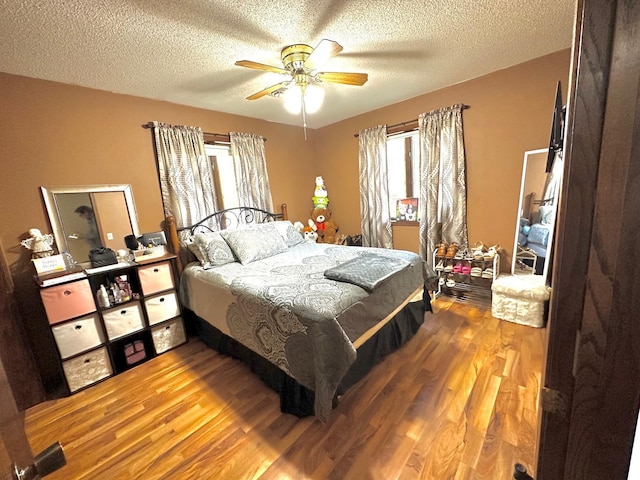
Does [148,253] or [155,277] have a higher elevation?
[148,253]

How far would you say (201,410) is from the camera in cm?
171

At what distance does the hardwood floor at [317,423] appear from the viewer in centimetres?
132

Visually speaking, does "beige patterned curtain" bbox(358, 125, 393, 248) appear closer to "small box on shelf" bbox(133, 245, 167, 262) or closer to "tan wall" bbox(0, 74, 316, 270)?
"tan wall" bbox(0, 74, 316, 270)

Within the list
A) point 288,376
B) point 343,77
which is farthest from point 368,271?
point 343,77

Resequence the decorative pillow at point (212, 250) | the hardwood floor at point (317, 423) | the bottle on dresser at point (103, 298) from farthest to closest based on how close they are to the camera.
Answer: the decorative pillow at point (212, 250)
the bottle on dresser at point (103, 298)
the hardwood floor at point (317, 423)

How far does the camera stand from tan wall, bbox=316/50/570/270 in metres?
2.35

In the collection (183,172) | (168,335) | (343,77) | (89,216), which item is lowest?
(168,335)

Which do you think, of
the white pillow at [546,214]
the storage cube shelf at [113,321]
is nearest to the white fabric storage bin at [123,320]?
the storage cube shelf at [113,321]

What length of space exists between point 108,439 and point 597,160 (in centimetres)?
243

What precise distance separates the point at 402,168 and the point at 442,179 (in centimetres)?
70

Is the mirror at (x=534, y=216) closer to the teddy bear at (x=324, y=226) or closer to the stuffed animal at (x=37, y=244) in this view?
the teddy bear at (x=324, y=226)

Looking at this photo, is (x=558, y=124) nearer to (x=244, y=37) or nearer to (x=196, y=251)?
(x=244, y=37)

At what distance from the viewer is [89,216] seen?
7.40 ft

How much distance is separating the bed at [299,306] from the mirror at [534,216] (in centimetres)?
117
